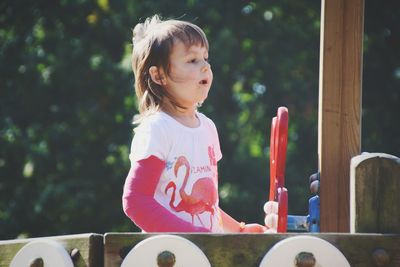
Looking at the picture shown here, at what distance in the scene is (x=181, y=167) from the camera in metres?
2.78

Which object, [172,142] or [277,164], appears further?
[277,164]

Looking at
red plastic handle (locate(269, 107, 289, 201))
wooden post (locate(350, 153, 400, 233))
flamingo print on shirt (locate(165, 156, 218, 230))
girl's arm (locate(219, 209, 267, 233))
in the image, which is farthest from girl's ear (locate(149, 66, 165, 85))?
wooden post (locate(350, 153, 400, 233))

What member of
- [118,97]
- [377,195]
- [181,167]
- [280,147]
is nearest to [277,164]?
[280,147]

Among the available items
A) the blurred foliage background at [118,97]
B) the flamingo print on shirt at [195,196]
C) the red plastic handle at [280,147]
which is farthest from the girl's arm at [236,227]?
the blurred foliage background at [118,97]

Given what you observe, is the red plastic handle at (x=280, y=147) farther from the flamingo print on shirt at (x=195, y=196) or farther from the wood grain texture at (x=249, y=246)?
the wood grain texture at (x=249, y=246)

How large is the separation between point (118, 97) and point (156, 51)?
8.48 m

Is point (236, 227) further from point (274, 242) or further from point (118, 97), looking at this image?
point (118, 97)

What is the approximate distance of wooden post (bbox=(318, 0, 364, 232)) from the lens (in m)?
2.81

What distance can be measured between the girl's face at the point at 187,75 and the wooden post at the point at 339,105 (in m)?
0.42

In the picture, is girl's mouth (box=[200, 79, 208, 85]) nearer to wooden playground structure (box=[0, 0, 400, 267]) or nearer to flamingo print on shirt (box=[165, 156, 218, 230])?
flamingo print on shirt (box=[165, 156, 218, 230])

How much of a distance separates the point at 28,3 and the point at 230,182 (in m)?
3.99

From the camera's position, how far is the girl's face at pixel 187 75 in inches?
115

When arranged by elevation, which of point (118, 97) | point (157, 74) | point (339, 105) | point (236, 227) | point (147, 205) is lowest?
point (236, 227)

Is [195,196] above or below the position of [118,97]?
below
